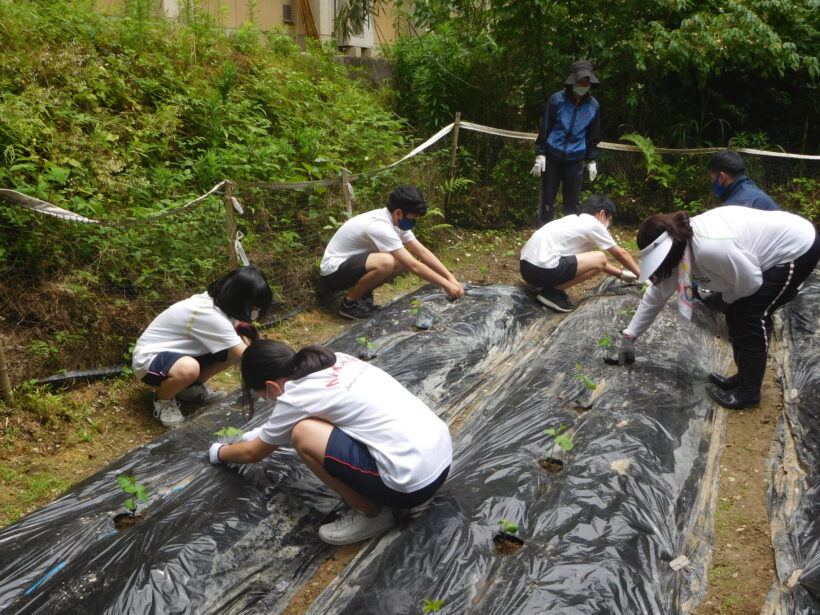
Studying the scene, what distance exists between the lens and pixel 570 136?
615 cm

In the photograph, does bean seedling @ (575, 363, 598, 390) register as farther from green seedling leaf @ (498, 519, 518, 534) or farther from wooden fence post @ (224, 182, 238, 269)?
wooden fence post @ (224, 182, 238, 269)

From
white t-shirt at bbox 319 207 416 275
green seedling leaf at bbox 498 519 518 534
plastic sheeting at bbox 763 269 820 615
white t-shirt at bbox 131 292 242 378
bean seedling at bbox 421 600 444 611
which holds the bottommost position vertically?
plastic sheeting at bbox 763 269 820 615

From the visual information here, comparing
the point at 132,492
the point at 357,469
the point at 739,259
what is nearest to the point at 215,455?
the point at 132,492

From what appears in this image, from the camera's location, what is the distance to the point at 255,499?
8.73 feet

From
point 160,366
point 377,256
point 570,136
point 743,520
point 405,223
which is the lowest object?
point 743,520

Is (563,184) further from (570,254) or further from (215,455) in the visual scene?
(215,455)

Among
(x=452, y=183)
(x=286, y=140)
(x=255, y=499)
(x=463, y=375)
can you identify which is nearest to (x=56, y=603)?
(x=255, y=499)

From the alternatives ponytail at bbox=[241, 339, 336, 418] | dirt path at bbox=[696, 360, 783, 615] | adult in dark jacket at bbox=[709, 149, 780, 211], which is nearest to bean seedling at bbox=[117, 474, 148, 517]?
ponytail at bbox=[241, 339, 336, 418]

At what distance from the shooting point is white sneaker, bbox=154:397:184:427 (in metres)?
3.70

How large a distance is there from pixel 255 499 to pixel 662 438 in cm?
195

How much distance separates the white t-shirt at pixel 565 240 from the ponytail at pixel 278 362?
289cm

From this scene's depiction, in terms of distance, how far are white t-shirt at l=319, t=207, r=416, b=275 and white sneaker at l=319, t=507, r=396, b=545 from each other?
2.59 meters

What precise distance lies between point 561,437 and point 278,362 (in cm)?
137

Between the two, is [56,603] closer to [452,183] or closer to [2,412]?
[2,412]
